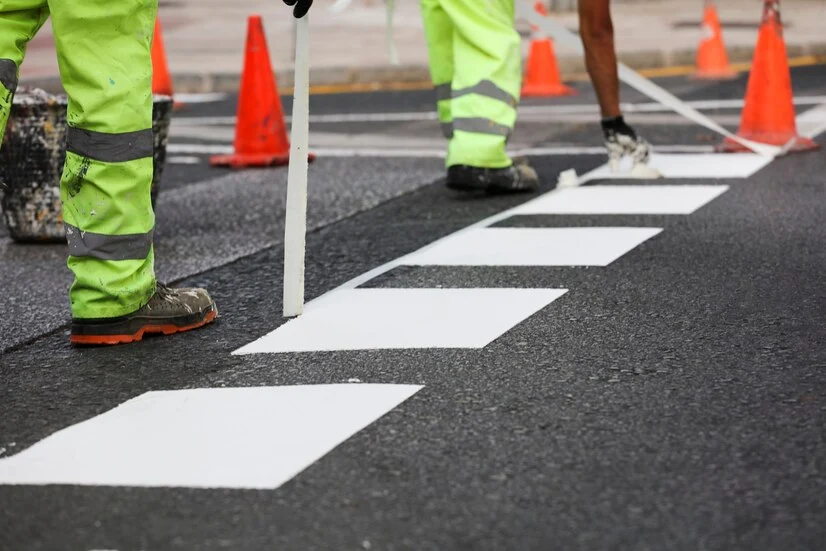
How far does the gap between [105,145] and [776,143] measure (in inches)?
182

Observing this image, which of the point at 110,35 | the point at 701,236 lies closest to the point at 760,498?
the point at 110,35

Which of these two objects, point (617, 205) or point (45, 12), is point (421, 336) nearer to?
point (45, 12)

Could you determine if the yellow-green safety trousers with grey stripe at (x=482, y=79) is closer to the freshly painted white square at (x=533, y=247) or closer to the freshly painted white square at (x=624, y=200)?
the freshly painted white square at (x=624, y=200)

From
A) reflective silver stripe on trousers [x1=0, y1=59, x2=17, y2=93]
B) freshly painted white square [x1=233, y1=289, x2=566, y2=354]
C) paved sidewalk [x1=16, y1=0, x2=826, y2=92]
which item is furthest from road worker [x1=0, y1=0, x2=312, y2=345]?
paved sidewalk [x1=16, y1=0, x2=826, y2=92]

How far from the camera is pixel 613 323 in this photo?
4.38m

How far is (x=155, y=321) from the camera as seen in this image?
14.5 feet

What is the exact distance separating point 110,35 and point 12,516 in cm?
156

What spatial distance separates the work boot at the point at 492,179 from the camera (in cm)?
680

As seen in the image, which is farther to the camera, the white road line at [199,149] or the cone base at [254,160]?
the white road line at [199,149]

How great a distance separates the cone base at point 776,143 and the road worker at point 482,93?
1.56 m

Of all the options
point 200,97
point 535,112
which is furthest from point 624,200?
point 200,97

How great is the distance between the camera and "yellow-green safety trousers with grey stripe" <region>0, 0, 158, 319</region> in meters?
4.11

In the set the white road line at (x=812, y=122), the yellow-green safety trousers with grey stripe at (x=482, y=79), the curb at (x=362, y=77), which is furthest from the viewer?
the curb at (x=362, y=77)

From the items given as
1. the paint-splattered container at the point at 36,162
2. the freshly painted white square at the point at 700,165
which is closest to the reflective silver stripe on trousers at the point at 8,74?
the paint-splattered container at the point at 36,162
